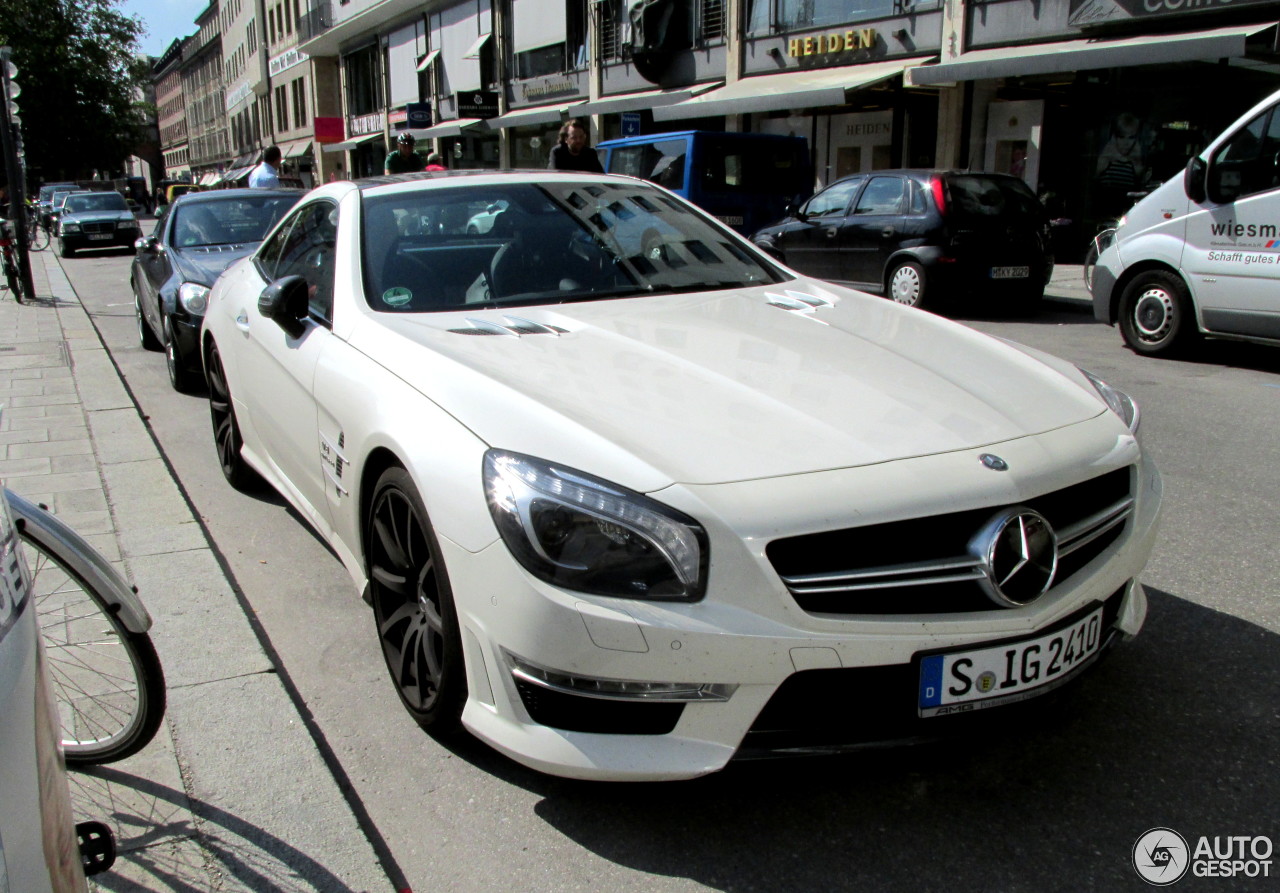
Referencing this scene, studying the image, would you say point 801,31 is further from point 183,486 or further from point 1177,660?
point 1177,660

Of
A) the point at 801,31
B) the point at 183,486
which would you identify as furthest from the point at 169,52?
the point at 183,486

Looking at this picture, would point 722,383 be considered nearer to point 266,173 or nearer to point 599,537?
point 599,537

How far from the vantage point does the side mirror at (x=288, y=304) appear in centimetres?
349

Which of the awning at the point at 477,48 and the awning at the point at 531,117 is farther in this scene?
the awning at the point at 477,48

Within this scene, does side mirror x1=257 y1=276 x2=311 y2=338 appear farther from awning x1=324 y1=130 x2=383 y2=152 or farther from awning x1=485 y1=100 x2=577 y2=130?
awning x1=324 y1=130 x2=383 y2=152

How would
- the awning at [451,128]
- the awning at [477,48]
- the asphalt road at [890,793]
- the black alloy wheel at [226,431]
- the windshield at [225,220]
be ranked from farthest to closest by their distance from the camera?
the awning at [451,128], the awning at [477,48], the windshield at [225,220], the black alloy wheel at [226,431], the asphalt road at [890,793]

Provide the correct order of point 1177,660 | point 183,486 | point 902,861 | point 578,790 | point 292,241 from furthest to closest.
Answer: point 183,486 → point 292,241 → point 1177,660 → point 578,790 → point 902,861

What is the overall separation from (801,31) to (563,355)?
1931 centimetres

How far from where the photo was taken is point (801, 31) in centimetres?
2027

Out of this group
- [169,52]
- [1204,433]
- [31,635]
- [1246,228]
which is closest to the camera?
[31,635]

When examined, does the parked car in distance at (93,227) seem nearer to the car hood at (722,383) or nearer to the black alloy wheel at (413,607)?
the car hood at (722,383)

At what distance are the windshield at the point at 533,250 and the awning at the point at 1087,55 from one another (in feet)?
39.6

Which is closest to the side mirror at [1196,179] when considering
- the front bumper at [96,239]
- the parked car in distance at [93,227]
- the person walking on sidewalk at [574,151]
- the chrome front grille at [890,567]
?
the person walking on sidewalk at [574,151]

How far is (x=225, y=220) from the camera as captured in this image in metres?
8.95
